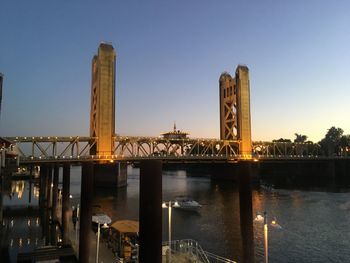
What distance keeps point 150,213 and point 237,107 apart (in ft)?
151

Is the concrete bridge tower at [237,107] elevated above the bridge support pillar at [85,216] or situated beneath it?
elevated above

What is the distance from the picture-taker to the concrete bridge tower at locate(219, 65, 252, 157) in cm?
7350

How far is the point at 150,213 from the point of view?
35.1m

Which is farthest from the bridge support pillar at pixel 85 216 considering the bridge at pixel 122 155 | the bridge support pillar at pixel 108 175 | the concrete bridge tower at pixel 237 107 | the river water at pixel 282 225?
the bridge support pillar at pixel 108 175

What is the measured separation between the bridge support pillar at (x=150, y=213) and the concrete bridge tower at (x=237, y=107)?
41315 millimetres

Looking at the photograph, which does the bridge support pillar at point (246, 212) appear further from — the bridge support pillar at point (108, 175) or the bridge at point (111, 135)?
the bridge support pillar at point (108, 175)

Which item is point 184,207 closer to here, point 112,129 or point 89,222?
point 112,129

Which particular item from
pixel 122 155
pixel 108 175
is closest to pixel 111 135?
pixel 122 155

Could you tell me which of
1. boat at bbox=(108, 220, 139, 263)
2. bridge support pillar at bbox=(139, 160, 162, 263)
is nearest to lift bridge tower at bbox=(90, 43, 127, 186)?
boat at bbox=(108, 220, 139, 263)

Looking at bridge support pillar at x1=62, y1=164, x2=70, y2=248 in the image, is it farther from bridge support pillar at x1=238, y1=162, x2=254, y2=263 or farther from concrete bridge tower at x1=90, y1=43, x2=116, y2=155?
bridge support pillar at x1=238, y1=162, x2=254, y2=263

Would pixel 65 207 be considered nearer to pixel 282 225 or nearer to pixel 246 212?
pixel 246 212

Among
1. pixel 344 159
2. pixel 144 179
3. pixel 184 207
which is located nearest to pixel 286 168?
pixel 344 159

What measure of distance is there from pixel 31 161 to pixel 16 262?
13.8 m

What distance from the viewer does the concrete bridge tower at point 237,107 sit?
73500 millimetres
